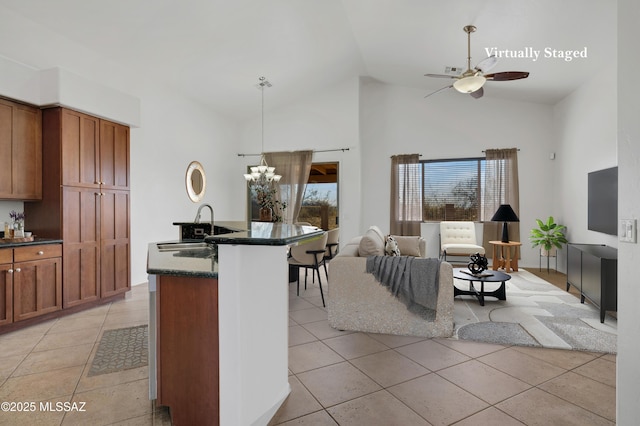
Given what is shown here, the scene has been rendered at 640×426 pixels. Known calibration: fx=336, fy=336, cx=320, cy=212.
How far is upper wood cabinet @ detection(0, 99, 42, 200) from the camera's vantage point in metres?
3.30

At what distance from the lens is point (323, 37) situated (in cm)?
524

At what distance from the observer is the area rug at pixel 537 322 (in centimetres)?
292

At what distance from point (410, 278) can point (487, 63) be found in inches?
98.4

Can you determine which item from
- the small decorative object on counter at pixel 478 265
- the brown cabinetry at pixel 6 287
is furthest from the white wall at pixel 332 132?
the brown cabinetry at pixel 6 287

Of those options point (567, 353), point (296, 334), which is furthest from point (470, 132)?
point (296, 334)

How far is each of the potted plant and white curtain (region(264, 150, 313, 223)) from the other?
4.43 m

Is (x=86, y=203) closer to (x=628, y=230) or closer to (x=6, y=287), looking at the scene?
(x=6, y=287)

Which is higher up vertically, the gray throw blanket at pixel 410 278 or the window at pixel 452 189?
the window at pixel 452 189

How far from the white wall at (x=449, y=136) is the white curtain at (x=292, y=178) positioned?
129 cm

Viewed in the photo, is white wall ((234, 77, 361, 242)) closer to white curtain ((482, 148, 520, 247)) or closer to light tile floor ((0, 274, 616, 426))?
white curtain ((482, 148, 520, 247))

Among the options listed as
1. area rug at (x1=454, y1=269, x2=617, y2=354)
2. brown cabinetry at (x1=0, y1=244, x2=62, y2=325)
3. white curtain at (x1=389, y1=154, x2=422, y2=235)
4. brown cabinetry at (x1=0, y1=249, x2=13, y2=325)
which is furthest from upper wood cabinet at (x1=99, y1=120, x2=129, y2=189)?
white curtain at (x1=389, y1=154, x2=422, y2=235)

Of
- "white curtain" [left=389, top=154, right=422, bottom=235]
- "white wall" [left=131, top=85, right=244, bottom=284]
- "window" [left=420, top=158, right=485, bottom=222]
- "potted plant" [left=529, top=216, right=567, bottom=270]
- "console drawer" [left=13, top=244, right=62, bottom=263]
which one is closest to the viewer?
"console drawer" [left=13, top=244, right=62, bottom=263]

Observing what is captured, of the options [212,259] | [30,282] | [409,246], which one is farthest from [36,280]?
[409,246]

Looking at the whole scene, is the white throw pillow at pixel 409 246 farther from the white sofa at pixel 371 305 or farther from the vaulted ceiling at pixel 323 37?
the vaulted ceiling at pixel 323 37
